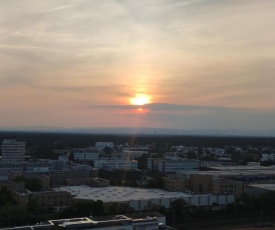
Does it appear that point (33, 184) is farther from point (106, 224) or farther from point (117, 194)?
point (106, 224)

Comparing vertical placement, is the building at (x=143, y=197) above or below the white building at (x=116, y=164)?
below

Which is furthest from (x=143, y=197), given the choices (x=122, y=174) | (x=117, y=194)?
(x=122, y=174)

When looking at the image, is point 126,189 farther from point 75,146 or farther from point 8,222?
point 75,146

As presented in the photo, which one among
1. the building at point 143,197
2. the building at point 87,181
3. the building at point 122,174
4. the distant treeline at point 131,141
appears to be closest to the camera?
the building at point 143,197

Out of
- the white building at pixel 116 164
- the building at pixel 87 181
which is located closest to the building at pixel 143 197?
the building at pixel 87 181

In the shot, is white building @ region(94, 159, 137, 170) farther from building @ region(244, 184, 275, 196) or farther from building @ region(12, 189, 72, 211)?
building @ region(12, 189, 72, 211)

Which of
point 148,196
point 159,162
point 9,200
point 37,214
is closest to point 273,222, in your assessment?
point 148,196

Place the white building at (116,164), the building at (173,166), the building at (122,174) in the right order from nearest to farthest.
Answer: the building at (122,174) → the building at (173,166) → the white building at (116,164)

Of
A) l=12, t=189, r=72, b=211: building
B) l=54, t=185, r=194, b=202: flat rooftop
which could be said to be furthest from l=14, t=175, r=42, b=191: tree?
l=12, t=189, r=72, b=211: building

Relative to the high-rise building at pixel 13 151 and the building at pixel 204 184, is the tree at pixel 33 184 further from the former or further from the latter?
the high-rise building at pixel 13 151
